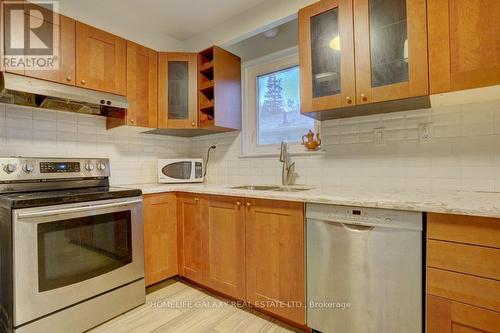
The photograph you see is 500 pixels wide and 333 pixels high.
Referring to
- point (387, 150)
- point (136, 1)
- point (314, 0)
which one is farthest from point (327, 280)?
point (136, 1)

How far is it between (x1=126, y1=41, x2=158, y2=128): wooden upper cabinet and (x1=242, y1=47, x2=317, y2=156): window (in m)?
0.87

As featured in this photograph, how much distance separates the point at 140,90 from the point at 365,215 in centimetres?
208

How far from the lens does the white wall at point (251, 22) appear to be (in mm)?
1958

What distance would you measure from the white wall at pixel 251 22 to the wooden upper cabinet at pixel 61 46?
3.82 feet

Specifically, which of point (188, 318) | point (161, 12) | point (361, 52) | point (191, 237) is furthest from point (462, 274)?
point (161, 12)

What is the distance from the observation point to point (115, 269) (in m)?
1.74

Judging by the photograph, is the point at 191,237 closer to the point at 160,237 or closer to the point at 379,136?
the point at 160,237

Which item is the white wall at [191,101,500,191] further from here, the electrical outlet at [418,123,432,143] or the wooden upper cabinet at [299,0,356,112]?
the wooden upper cabinet at [299,0,356,112]

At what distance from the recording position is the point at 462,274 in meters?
1.05

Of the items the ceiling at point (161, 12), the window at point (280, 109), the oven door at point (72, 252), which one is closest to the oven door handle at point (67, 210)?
the oven door at point (72, 252)

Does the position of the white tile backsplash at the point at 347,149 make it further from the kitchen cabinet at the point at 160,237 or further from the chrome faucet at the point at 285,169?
the kitchen cabinet at the point at 160,237

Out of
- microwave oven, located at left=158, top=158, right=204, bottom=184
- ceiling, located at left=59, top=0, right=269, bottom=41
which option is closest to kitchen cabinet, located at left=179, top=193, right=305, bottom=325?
microwave oven, located at left=158, top=158, right=204, bottom=184

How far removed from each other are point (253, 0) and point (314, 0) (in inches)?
21.0

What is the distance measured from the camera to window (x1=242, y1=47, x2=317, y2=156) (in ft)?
7.41
